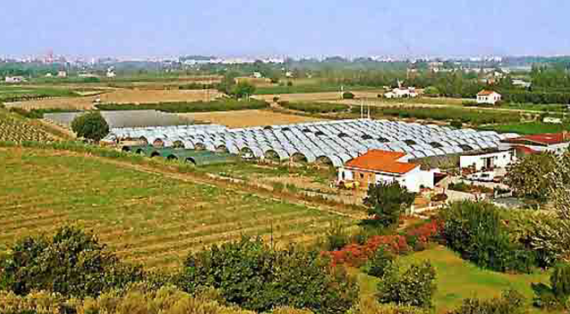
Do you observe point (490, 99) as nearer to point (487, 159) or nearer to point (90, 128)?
point (487, 159)

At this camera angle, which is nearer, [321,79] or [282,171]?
[282,171]

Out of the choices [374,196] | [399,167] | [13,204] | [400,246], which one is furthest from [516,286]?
[13,204]

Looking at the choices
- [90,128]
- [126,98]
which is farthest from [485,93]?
Answer: [90,128]

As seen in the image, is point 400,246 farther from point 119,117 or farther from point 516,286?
point 119,117

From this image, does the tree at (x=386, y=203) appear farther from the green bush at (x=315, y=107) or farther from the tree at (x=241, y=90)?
A: the tree at (x=241, y=90)

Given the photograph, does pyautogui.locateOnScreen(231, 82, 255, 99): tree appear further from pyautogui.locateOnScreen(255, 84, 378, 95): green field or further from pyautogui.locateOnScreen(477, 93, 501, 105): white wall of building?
pyautogui.locateOnScreen(477, 93, 501, 105): white wall of building

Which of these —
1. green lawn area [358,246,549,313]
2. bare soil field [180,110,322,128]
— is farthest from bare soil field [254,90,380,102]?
green lawn area [358,246,549,313]
